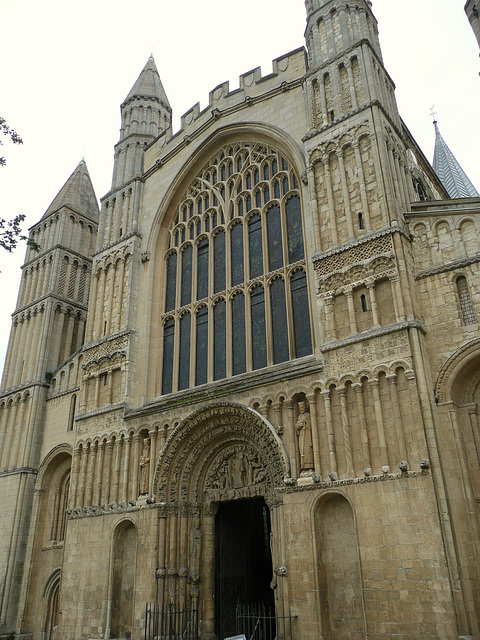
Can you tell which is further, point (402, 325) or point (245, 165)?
point (245, 165)

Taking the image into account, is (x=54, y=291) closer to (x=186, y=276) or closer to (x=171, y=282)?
(x=171, y=282)

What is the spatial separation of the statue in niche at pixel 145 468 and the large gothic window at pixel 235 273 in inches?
89.6

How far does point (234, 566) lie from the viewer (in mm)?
16906

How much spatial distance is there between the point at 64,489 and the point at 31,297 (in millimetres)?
10627

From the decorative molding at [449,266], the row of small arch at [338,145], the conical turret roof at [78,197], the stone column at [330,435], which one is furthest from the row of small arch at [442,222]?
the conical turret roof at [78,197]

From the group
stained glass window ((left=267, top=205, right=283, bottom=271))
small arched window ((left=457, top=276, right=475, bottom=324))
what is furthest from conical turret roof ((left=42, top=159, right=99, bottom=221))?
small arched window ((left=457, top=276, right=475, bottom=324))

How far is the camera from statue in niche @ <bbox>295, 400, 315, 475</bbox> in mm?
14062

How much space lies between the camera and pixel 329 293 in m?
15.4

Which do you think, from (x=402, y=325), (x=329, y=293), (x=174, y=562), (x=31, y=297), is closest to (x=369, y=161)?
(x=329, y=293)

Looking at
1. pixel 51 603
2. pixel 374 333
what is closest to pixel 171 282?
pixel 374 333

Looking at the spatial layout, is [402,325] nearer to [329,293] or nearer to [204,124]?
[329,293]

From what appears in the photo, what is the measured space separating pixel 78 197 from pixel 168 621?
23267 millimetres

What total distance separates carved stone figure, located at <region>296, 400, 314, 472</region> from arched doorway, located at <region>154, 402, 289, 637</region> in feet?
2.77

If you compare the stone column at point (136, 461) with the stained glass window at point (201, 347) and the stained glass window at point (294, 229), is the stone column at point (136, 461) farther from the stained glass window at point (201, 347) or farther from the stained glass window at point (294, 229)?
the stained glass window at point (294, 229)
